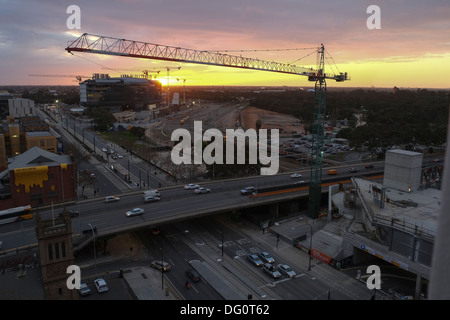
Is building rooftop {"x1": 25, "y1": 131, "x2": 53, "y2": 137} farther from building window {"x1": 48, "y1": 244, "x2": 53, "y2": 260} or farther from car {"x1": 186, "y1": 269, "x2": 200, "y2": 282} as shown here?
building window {"x1": 48, "y1": 244, "x2": 53, "y2": 260}

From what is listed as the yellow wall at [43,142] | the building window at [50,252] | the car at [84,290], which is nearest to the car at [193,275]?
the car at [84,290]

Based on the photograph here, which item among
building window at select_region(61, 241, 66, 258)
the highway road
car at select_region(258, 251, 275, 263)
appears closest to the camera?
building window at select_region(61, 241, 66, 258)

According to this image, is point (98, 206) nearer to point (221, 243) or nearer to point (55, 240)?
point (221, 243)

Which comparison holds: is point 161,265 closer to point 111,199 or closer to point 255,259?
point 255,259

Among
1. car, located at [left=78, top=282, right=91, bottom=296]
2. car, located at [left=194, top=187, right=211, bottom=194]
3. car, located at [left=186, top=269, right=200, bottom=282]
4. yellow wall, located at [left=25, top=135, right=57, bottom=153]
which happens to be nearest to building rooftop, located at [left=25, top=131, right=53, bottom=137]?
yellow wall, located at [left=25, top=135, right=57, bottom=153]

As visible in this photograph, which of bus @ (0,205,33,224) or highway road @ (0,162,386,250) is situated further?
bus @ (0,205,33,224)

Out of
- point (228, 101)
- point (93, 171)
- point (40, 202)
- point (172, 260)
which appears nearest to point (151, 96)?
point (228, 101)

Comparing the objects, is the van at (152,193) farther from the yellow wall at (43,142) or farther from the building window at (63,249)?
the yellow wall at (43,142)
